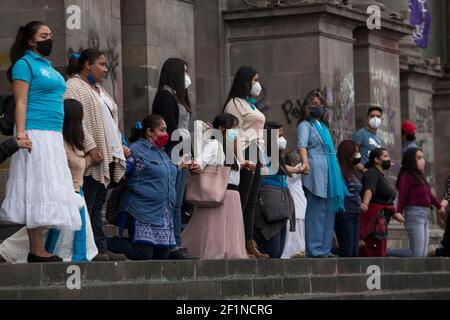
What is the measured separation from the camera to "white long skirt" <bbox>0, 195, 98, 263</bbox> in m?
13.9

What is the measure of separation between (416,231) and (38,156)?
865 centimetres

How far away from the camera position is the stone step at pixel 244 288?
1292 cm

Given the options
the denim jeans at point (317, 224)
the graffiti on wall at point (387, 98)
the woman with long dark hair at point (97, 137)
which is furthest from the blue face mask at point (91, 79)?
the graffiti on wall at point (387, 98)

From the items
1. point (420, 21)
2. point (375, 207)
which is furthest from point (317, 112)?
point (420, 21)

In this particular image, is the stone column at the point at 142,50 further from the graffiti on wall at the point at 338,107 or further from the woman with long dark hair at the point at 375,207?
the graffiti on wall at the point at 338,107

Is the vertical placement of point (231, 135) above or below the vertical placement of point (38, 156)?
above

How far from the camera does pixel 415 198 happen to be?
21094 mm

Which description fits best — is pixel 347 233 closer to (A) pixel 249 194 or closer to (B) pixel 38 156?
(A) pixel 249 194

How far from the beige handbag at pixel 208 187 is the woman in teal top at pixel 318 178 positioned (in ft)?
6.22

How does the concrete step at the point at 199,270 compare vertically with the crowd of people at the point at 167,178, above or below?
below

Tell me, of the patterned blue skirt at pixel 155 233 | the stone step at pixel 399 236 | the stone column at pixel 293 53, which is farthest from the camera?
the stone column at pixel 293 53

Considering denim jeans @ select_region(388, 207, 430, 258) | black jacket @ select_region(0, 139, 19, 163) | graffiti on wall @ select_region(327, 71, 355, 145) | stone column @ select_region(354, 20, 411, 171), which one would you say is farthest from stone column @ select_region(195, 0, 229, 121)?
black jacket @ select_region(0, 139, 19, 163)

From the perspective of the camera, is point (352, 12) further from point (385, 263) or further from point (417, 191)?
point (385, 263)
